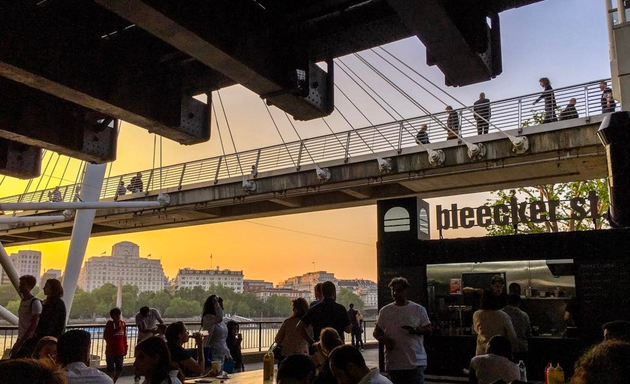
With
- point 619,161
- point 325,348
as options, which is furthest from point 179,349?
point 619,161

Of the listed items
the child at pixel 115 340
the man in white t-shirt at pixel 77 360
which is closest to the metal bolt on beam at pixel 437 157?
the child at pixel 115 340

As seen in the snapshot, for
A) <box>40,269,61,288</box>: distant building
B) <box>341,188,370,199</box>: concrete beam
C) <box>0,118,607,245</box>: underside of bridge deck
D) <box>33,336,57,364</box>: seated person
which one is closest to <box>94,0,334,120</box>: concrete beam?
<box>33,336,57,364</box>: seated person

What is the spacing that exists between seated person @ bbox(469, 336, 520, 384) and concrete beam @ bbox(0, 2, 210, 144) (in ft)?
12.0

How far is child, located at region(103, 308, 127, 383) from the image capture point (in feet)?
34.7

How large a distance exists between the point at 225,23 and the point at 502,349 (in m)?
3.55

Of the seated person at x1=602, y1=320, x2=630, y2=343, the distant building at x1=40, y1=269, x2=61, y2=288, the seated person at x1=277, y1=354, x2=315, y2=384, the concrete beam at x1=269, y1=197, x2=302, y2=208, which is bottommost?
the seated person at x1=277, y1=354, x2=315, y2=384

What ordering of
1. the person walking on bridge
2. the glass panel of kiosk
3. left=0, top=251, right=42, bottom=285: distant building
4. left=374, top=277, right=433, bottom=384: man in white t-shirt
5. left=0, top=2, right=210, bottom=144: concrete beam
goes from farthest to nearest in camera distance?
left=0, top=251, right=42, bottom=285: distant building < the person walking on bridge < the glass panel of kiosk < left=374, top=277, right=433, bottom=384: man in white t-shirt < left=0, top=2, right=210, bottom=144: concrete beam

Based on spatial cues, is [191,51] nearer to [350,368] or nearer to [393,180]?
[350,368]

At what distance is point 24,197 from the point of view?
31.9m

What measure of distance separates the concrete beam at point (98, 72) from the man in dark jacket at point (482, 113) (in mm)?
12500

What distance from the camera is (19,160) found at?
23.3 feet

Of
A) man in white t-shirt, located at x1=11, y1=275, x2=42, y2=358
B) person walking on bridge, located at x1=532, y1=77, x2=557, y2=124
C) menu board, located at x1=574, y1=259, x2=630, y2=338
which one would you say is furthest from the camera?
person walking on bridge, located at x1=532, y1=77, x2=557, y2=124

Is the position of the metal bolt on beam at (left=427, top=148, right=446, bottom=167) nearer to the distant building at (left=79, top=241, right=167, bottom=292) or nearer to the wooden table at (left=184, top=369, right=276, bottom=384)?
the wooden table at (left=184, top=369, right=276, bottom=384)

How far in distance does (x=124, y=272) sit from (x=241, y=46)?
43.0 meters
